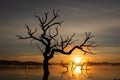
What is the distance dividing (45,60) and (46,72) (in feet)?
2.23

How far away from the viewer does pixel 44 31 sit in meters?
16.9

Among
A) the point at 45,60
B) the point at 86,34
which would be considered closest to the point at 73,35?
the point at 86,34

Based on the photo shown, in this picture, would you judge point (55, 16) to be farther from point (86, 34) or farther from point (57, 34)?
point (86, 34)

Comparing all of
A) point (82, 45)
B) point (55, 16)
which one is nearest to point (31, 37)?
point (55, 16)

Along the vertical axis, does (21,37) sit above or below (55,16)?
below

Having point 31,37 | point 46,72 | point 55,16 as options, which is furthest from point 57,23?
point 46,72

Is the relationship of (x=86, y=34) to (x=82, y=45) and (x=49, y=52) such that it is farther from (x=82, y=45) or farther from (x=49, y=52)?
(x=49, y=52)

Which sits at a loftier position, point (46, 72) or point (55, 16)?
point (55, 16)

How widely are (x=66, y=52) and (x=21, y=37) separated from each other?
276 centimetres

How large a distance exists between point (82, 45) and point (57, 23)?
6.48ft

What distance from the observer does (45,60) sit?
56.4 ft

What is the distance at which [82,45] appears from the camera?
17.8m

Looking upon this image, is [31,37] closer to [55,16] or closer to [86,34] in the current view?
[55,16]

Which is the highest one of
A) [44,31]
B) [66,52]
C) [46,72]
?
[44,31]
